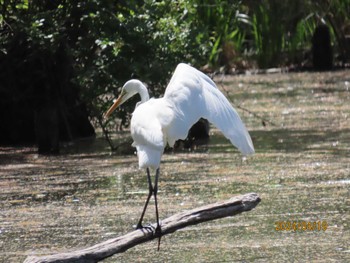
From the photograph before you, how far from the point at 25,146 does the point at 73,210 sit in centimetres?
527

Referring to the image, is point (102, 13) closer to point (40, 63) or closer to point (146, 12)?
point (146, 12)

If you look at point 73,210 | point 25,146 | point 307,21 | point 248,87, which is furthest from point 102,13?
point 307,21

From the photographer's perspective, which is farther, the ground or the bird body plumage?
the ground

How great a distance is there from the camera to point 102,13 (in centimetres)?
1176

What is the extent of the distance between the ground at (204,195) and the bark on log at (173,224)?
38 cm

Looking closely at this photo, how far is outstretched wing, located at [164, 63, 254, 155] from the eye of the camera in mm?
6539
